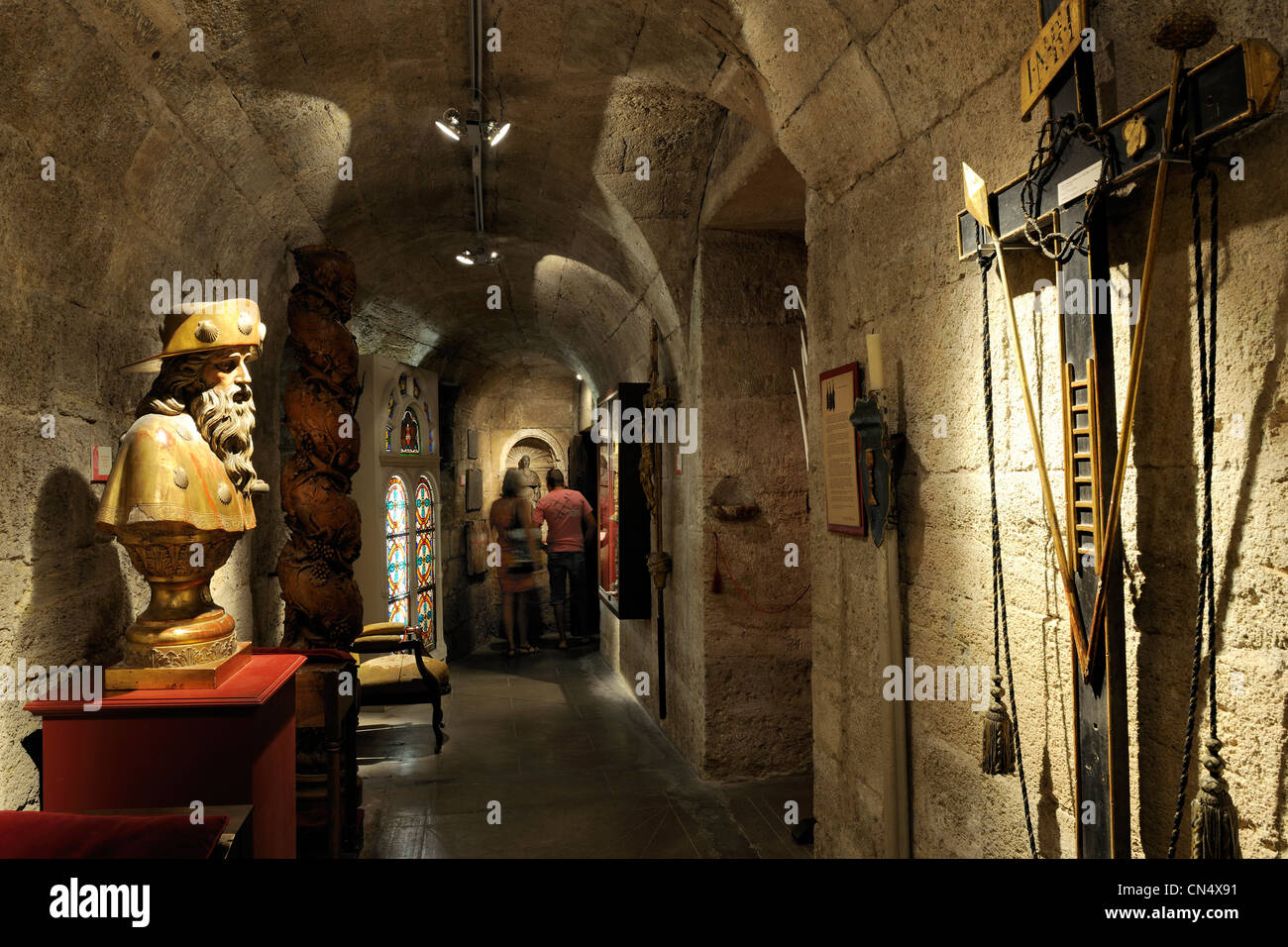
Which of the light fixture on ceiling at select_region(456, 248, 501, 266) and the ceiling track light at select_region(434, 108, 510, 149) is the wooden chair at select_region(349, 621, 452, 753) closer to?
the light fixture on ceiling at select_region(456, 248, 501, 266)

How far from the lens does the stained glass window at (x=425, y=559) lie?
291 inches

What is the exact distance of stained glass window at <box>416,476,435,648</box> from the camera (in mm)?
7387

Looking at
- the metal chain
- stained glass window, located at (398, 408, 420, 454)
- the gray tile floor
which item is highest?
stained glass window, located at (398, 408, 420, 454)

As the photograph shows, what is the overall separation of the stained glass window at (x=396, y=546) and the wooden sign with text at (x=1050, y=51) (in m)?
6.06

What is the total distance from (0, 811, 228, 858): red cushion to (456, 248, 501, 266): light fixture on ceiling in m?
4.76

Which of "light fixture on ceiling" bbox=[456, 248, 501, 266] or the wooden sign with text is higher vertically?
"light fixture on ceiling" bbox=[456, 248, 501, 266]

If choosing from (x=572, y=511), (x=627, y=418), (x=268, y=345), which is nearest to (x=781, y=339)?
Answer: (x=627, y=418)

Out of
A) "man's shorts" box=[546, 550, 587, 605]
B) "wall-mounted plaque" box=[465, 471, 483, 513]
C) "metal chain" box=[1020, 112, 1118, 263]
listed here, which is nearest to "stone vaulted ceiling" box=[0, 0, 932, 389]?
"metal chain" box=[1020, 112, 1118, 263]

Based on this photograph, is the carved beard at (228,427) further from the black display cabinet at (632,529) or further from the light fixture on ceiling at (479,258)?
the light fixture on ceiling at (479,258)

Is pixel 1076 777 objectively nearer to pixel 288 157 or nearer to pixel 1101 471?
pixel 1101 471

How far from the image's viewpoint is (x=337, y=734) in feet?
10.9

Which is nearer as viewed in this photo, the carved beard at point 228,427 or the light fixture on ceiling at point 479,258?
the carved beard at point 228,427

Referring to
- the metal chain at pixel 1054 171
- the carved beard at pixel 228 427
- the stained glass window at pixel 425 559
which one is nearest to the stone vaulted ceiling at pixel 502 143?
the carved beard at pixel 228 427

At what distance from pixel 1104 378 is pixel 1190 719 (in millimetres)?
530
